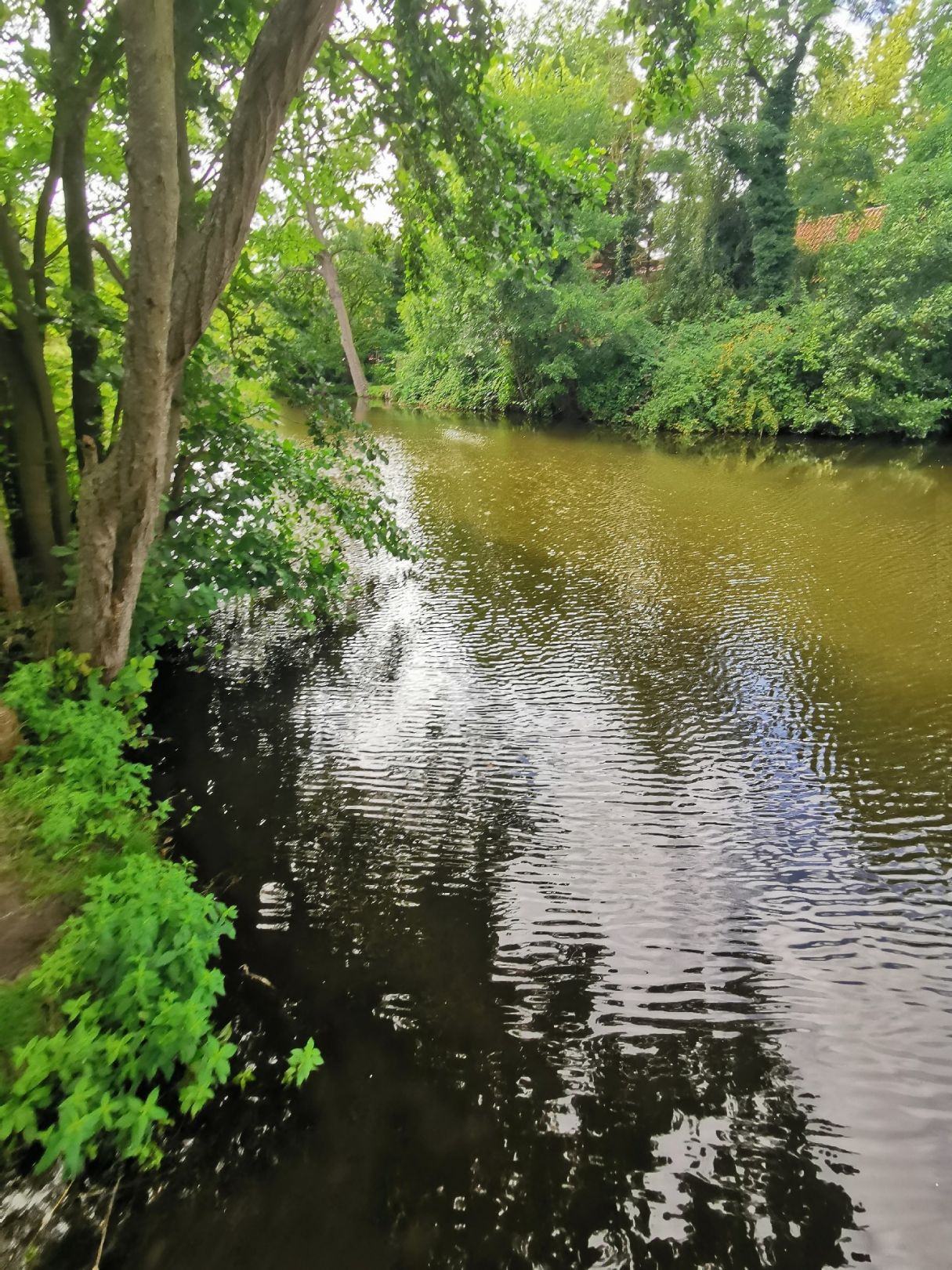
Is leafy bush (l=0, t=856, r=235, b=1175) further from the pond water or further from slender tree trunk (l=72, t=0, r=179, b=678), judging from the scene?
slender tree trunk (l=72, t=0, r=179, b=678)

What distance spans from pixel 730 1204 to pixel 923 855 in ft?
8.83

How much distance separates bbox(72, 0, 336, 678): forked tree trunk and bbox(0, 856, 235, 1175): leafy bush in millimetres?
2056

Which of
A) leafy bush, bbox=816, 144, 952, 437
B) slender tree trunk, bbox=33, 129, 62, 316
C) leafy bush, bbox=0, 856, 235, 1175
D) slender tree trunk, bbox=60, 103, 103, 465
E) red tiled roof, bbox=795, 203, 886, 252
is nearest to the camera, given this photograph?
leafy bush, bbox=0, 856, 235, 1175

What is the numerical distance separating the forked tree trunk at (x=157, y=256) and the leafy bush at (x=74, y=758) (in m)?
0.29

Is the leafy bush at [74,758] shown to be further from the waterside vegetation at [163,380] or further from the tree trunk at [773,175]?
the tree trunk at [773,175]

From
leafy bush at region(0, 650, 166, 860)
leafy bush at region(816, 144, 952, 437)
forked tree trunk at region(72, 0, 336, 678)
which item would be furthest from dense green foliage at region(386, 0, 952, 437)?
leafy bush at region(0, 650, 166, 860)

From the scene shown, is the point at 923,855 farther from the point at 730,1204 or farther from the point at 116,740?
the point at 116,740

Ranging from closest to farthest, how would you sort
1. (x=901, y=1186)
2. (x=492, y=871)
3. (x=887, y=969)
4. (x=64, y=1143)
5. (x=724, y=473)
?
(x=64, y=1143), (x=901, y=1186), (x=887, y=969), (x=492, y=871), (x=724, y=473)

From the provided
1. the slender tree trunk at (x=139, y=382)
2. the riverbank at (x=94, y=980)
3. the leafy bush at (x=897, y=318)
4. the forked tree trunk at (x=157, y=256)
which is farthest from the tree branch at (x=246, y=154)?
the leafy bush at (x=897, y=318)

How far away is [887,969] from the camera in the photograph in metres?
3.32

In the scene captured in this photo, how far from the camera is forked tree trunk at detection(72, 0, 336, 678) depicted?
9.71 ft

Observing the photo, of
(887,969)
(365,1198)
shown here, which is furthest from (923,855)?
(365,1198)

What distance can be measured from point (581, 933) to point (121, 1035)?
86.2 inches

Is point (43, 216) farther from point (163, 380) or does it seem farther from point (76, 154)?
point (163, 380)
